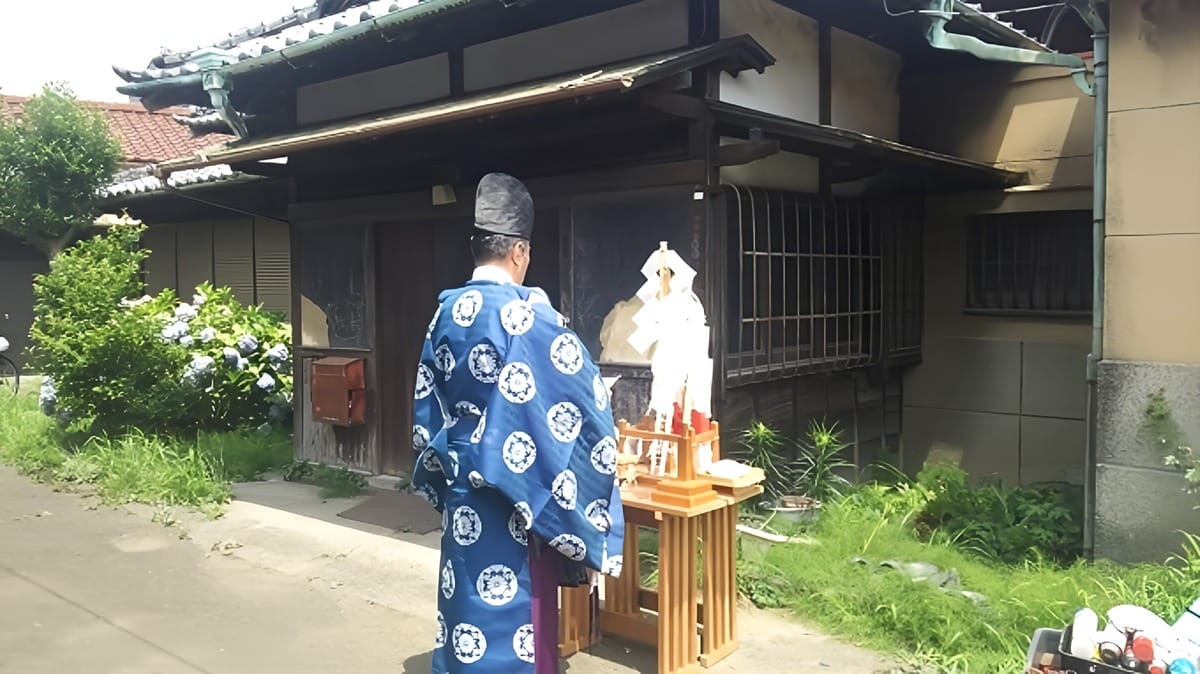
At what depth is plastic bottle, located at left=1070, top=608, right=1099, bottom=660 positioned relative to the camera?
3.41 metres

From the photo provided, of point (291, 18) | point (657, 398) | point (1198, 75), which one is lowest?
point (657, 398)

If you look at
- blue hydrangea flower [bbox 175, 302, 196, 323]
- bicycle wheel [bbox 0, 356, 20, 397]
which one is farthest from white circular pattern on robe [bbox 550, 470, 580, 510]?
bicycle wheel [bbox 0, 356, 20, 397]

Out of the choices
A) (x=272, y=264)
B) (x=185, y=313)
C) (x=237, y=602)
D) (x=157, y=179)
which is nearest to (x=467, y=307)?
(x=237, y=602)

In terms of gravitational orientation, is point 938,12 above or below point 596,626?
above

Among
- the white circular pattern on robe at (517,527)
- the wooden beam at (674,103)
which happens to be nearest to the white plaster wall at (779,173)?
the wooden beam at (674,103)

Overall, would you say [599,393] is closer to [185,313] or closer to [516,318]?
[516,318]

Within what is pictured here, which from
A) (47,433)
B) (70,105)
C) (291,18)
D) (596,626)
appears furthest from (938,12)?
(70,105)

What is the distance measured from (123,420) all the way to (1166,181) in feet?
30.6

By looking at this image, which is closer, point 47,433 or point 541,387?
point 541,387

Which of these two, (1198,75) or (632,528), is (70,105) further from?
(1198,75)

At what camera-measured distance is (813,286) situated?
728 cm

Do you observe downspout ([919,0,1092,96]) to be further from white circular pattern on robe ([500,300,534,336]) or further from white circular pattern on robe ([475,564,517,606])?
white circular pattern on robe ([475,564,517,606])

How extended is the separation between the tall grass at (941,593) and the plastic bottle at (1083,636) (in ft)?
2.77

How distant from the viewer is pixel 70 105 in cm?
1531
